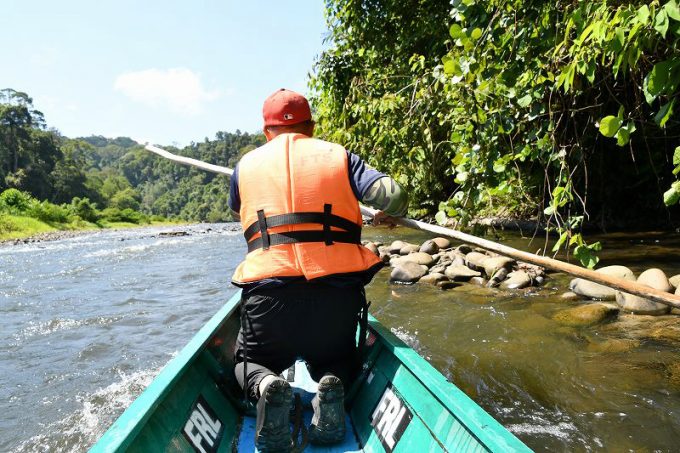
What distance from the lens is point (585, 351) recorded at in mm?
4359

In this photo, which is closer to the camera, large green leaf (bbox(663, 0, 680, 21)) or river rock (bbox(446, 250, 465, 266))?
large green leaf (bbox(663, 0, 680, 21))

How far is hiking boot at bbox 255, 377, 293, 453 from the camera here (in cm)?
194

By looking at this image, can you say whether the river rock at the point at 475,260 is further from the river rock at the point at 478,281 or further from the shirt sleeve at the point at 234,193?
the shirt sleeve at the point at 234,193

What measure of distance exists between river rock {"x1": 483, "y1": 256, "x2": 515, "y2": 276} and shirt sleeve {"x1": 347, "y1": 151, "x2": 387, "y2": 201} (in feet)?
18.0

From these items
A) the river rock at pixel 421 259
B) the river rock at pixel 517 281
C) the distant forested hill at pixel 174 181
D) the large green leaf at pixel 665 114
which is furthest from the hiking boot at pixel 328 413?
the distant forested hill at pixel 174 181

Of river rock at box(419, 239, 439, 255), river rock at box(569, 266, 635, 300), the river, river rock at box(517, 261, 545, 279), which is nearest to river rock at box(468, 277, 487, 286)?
the river

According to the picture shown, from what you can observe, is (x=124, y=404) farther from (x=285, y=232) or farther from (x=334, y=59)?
(x=334, y=59)

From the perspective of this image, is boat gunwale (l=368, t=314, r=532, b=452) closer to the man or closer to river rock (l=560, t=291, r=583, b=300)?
the man

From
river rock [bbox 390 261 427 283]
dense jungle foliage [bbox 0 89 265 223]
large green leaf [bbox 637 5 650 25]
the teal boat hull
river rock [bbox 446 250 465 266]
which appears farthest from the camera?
dense jungle foliage [bbox 0 89 265 223]

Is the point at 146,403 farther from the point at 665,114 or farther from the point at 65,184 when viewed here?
the point at 65,184

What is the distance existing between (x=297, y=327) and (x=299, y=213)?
20.8 inches

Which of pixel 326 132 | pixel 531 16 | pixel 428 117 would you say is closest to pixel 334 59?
pixel 326 132

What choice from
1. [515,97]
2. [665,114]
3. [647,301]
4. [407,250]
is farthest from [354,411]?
[407,250]

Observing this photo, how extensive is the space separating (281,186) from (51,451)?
2.74 meters
